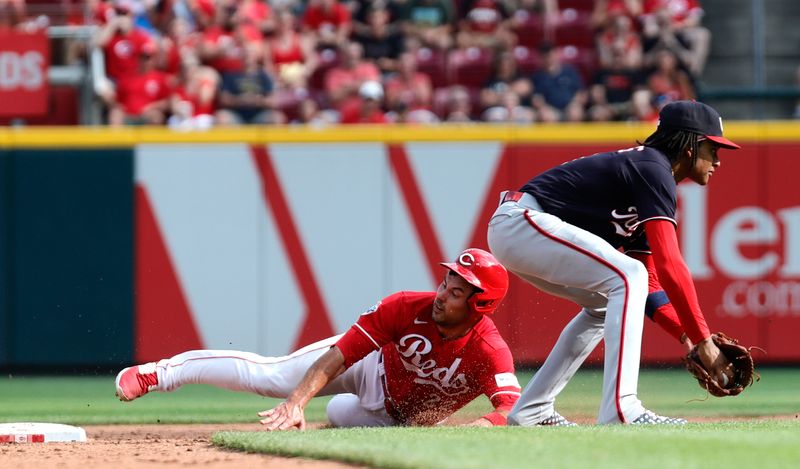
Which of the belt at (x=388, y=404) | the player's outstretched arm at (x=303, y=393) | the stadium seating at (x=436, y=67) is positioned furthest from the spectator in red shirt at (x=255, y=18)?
the player's outstretched arm at (x=303, y=393)

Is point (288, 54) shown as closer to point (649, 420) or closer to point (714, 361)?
point (649, 420)

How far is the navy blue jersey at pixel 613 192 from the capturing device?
5301 mm

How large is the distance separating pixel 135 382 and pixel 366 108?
5.33m

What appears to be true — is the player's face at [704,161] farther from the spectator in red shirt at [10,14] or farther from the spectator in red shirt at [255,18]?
the spectator in red shirt at [10,14]

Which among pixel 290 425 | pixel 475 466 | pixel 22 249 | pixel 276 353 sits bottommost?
pixel 276 353

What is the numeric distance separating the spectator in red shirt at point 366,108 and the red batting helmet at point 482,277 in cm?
542

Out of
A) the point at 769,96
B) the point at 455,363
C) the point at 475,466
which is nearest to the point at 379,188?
the point at 769,96

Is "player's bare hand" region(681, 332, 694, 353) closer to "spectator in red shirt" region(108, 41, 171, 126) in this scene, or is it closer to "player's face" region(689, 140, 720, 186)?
"player's face" region(689, 140, 720, 186)

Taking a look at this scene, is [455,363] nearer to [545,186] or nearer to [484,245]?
[545,186]

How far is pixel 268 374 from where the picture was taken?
6.33 m

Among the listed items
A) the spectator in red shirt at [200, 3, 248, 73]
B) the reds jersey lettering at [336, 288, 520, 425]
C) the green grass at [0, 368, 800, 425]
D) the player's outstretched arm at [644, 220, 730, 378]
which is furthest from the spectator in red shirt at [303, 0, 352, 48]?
the player's outstretched arm at [644, 220, 730, 378]

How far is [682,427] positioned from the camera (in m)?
5.39

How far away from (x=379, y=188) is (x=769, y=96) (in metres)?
3.61

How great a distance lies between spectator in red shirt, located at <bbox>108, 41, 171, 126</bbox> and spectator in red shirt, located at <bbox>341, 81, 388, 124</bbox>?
4.98 ft
